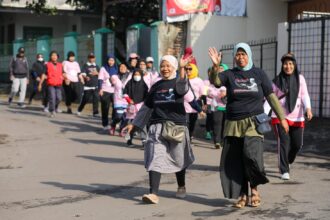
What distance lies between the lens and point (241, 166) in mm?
6938

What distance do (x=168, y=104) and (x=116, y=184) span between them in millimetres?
1730

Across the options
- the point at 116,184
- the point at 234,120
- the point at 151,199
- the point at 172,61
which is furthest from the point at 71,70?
the point at 234,120

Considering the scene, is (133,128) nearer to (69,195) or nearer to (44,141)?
(69,195)

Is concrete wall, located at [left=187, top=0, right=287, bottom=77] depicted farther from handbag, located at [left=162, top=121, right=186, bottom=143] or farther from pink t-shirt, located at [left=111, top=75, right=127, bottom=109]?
handbag, located at [left=162, top=121, right=186, bottom=143]

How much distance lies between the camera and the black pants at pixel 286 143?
8.73 meters

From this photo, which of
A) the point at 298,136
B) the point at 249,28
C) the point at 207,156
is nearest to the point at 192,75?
the point at 207,156

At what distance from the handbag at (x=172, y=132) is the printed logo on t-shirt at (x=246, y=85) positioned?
2.84 feet

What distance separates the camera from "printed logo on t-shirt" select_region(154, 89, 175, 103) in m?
7.40

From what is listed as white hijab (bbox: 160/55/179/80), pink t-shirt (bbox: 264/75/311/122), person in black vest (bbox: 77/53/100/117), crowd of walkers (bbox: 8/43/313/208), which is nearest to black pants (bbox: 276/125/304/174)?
crowd of walkers (bbox: 8/43/313/208)

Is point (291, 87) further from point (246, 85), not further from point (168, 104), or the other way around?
point (168, 104)

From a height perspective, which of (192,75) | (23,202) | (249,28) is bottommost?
(23,202)

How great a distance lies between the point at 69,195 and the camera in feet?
25.7

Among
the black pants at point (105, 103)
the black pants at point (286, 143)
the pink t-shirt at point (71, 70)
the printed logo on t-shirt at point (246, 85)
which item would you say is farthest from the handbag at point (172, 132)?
the pink t-shirt at point (71, 70)

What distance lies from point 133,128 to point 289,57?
7.92 feet
